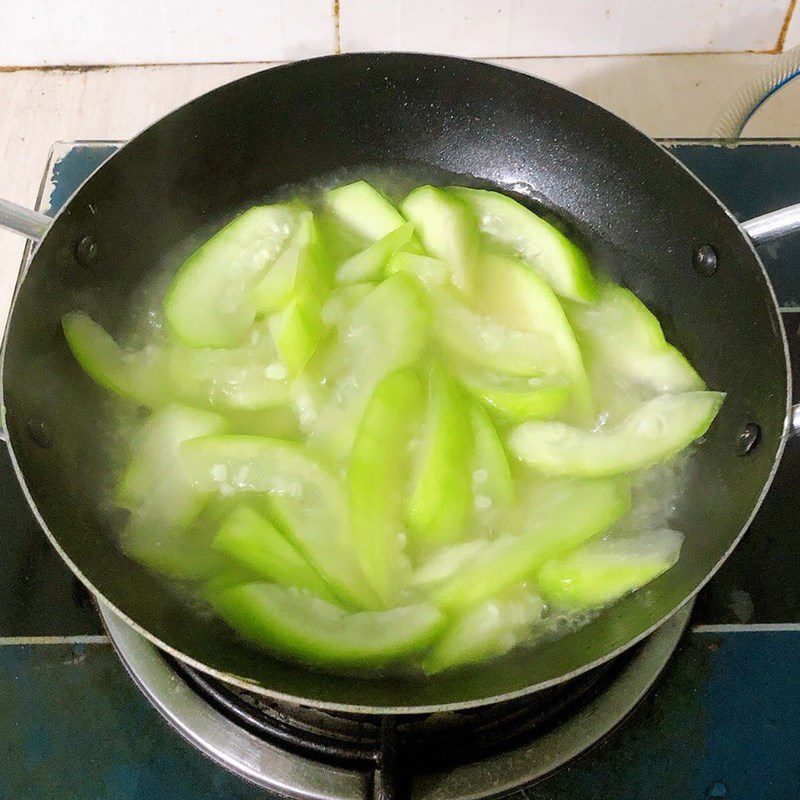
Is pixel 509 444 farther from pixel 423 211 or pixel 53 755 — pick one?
pixel 53 755

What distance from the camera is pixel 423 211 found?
3.24 feet

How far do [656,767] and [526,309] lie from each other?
486 mm

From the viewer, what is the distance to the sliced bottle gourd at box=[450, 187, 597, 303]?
97cm

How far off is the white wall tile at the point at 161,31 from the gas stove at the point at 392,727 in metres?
0.81

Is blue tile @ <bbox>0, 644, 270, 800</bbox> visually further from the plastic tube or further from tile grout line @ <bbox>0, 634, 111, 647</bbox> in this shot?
the plastic tube

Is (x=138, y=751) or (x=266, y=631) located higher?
(x=266, y=631)

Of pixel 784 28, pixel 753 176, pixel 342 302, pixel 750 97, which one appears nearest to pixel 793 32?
pixel 784 28

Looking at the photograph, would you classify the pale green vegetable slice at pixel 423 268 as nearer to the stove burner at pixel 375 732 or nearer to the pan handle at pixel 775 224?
the pan handle at pixel 775 224

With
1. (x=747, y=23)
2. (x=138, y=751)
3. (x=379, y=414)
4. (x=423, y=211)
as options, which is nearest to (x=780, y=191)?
(x=747, y=23)

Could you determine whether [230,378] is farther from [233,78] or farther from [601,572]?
[233,78]

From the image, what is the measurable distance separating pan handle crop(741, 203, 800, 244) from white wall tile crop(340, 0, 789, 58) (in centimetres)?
57

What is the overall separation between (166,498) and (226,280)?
0.27 m

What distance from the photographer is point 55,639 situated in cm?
79

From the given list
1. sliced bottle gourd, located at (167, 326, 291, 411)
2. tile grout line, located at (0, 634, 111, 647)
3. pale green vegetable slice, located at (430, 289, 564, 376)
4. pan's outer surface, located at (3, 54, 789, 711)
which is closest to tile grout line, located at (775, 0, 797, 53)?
pan's outer surface, located at (3, 54, 789, 711)
